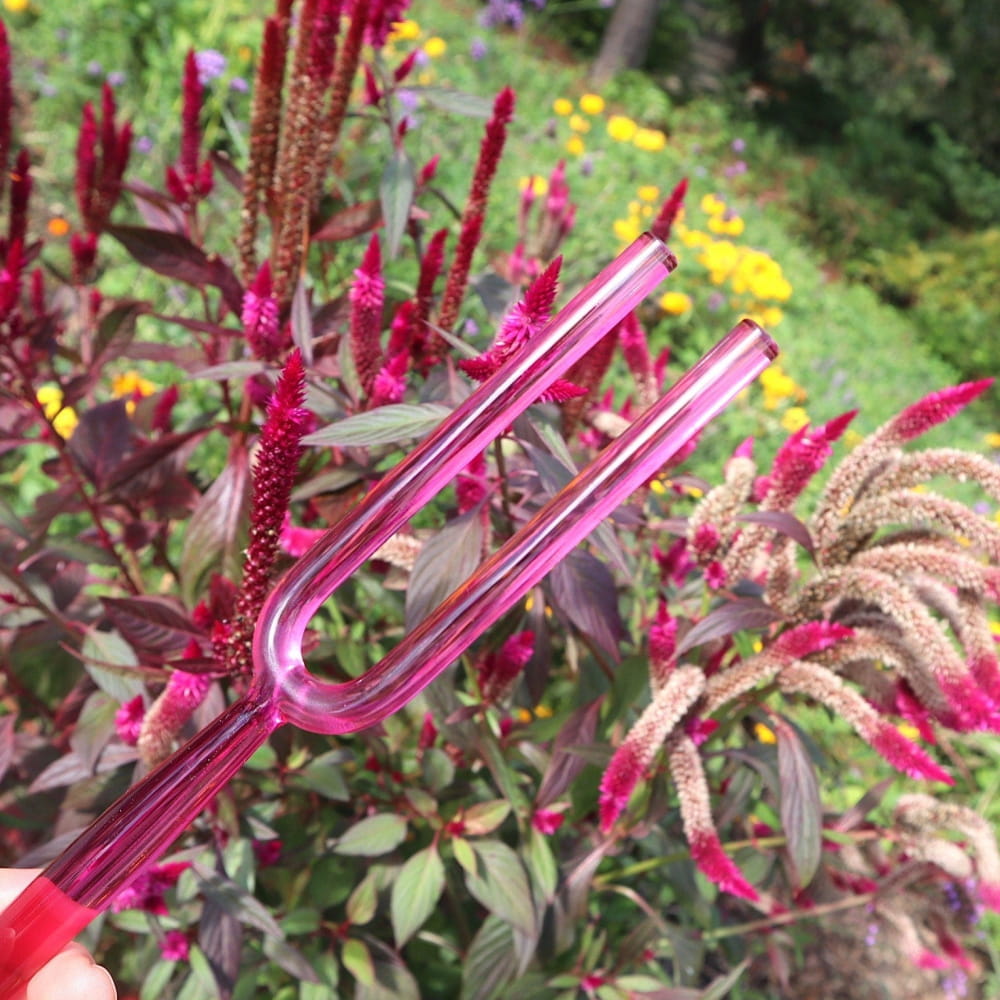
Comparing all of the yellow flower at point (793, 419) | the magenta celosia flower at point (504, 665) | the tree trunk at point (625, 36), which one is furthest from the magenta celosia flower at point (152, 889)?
the tree trunk at point (625, 36)

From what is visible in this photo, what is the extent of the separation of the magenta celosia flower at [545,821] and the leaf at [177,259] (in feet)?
2.39

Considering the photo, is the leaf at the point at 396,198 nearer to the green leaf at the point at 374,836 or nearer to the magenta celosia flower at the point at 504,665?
the magenta celosia flower at the point at 504,665

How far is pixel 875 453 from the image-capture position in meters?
0.92

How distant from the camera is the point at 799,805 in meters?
1.00

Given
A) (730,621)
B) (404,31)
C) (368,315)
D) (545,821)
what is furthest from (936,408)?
(404,31)

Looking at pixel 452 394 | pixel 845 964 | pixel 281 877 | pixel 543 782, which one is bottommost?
pixel 845 964

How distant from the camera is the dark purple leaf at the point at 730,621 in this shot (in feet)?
3.04

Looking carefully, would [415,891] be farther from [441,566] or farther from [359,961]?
[441,566]

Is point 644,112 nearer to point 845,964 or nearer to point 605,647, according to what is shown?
point 845,964

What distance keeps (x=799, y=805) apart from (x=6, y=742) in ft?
2.98

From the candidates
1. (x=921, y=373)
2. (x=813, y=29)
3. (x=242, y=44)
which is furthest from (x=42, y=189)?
(x=813, y=29)

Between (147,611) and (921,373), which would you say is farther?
(921,373)

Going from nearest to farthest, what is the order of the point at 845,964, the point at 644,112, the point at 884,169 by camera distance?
the point at 845,964 → the point at 644,112 → the point at 884,169

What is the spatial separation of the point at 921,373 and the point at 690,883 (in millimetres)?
4855
